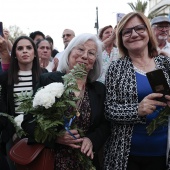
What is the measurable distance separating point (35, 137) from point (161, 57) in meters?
1.35

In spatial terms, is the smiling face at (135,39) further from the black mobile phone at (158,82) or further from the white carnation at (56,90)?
the white carnation at (56,90)

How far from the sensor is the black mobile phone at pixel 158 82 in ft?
6.66

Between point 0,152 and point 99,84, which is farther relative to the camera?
point 0,152

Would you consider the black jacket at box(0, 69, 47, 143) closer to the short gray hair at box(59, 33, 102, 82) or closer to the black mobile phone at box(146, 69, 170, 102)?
the short gray hair at box(59, 33, 102, 82)

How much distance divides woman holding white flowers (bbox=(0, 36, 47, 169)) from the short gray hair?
0.78 metres

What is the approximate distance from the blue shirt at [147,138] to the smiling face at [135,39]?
316 mm

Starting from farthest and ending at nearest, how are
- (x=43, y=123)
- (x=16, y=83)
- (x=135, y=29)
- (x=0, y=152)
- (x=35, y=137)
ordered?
(x=16, y=83), (x=0, y=152), (x=135, y=29), (x=35, y=137), (x=43, y=123)

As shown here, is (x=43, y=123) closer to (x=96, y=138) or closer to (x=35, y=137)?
(x=35, y=137)

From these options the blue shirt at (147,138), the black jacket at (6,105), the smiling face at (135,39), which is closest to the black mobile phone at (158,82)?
the blue shirt at (147,138)

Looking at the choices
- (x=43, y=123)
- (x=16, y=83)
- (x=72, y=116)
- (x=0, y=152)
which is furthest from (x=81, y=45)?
(x=0, y=152)

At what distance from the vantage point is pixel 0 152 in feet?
9.37

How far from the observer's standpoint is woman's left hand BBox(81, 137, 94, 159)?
217 centimetres

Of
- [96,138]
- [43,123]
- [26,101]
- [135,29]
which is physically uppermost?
[135,29]

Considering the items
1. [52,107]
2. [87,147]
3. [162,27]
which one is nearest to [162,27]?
[162,27]
